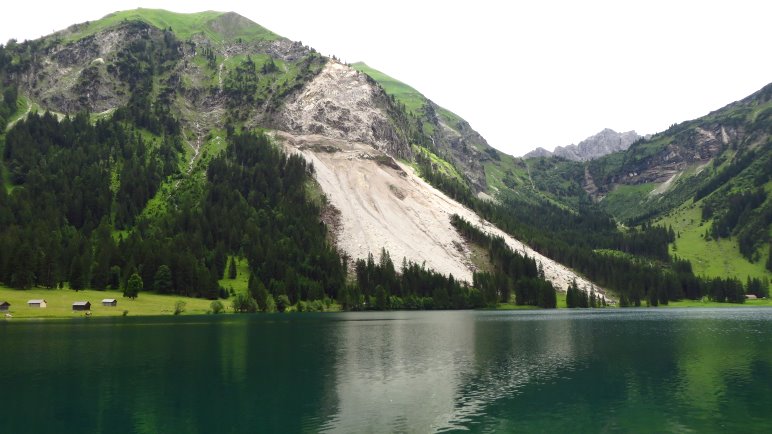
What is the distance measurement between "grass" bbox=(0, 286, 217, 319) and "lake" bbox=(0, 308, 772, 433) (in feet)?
160

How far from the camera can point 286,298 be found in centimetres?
18138

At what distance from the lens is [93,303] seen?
146 meters

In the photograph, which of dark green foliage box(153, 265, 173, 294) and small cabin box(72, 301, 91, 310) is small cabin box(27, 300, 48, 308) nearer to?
small cabin box(72, 301, 91, 310)

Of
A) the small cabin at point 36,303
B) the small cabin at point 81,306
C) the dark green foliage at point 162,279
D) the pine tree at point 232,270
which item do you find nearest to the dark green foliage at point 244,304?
the dark green foliage at point 162,279

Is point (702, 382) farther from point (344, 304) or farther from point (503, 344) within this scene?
point (344, 304)

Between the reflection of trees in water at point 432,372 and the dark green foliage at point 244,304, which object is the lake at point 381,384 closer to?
the reflection of trees in water at point 432,372

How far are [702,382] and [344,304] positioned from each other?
152m

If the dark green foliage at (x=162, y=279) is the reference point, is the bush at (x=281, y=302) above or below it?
below

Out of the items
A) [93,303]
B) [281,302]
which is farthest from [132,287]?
[281,302]

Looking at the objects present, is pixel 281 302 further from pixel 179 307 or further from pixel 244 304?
pixel 179 307

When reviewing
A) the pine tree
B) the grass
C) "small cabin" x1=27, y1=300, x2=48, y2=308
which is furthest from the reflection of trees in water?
the pine tree

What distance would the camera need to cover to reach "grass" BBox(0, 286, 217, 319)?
430ft

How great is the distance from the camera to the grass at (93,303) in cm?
13100

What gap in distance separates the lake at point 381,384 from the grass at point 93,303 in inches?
1924
